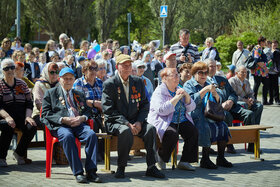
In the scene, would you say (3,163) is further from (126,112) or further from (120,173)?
(126,112)

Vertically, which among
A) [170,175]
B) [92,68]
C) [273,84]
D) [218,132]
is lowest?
[170,175]

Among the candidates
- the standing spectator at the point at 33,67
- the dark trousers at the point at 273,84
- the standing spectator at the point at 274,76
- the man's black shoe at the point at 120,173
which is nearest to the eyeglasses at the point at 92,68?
the man's black shoe at the point at 120,173

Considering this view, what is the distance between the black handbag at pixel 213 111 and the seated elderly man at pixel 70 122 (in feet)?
6.48

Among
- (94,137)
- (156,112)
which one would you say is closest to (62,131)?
(94,137)

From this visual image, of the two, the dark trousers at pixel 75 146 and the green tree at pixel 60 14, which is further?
the green tree at pixel 60 14

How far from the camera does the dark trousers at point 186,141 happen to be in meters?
7.11

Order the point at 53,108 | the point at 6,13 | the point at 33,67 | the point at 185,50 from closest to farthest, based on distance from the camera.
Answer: the point at 53,108
the point at 185,50
the point at 33,67
the point at 6,13

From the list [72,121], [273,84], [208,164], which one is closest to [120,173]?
[72,121]

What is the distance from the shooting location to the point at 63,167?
743 centimetres

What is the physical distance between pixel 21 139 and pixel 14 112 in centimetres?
47

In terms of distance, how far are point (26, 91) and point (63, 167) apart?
1434mm

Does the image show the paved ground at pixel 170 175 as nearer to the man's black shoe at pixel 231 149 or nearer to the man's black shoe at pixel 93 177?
the man's black shoe at pixel 93 177

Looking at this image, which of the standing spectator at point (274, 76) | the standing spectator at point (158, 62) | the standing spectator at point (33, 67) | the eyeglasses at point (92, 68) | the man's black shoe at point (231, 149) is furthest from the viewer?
Result: the standing spectator at point (274, 76)

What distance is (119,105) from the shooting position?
7.05 meters
